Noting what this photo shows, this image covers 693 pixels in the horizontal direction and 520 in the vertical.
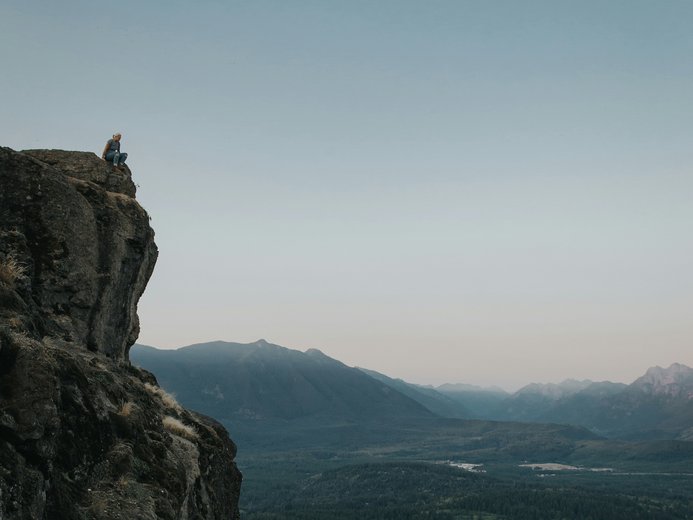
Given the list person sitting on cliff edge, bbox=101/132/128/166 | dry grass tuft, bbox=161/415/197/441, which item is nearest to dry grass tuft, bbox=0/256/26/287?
dry grass tuft, bbox=161/415/197/441

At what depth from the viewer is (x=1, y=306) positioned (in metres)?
17.6

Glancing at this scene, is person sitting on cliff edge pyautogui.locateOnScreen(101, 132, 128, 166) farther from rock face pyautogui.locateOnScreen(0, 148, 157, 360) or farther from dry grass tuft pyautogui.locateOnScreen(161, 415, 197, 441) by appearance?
dry grass tuft pyautogui.locateOnScreen(161, 415, 197, 441)

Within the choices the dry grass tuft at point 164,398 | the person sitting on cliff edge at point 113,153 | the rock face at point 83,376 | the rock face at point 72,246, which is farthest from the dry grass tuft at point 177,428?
the person sitting on cliff edge at point 113,153

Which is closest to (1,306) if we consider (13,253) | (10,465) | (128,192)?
(13,253)

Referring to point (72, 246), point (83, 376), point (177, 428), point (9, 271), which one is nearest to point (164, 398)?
point (177, 428)

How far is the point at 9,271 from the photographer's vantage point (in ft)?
66.9

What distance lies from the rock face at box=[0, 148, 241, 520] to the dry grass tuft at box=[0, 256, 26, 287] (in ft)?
0.21

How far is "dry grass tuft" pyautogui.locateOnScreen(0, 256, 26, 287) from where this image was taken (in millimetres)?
19891

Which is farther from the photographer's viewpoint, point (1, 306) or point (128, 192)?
point (128, 192)

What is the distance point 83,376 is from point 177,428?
7.86 meters

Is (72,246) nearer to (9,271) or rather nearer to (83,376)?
(9,271)

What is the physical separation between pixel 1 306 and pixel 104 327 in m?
12.3

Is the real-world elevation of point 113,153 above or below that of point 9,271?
above

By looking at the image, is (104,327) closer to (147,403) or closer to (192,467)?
(147,403)
